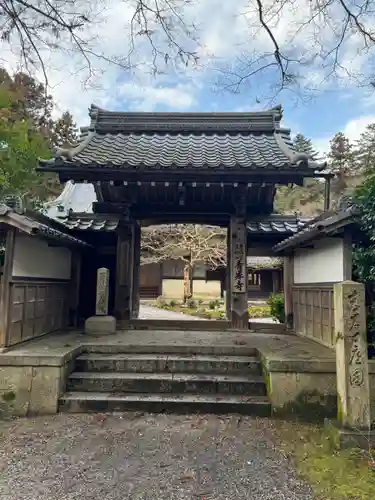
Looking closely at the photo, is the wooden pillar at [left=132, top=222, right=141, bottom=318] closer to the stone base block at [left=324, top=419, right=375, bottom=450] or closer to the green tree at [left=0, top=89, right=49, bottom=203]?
the green tree at [left=0, top=89, right=49, bottom=203]

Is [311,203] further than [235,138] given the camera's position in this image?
Yes

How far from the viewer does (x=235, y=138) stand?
9688 millimetres

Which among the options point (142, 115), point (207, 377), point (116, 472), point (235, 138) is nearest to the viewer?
point (116, 472)

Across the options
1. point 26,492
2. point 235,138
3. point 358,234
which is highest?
point 235,138

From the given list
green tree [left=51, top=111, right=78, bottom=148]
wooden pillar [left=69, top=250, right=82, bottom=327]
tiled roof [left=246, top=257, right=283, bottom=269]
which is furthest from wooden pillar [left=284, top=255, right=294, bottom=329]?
tiled roof [left=246, top=257, right=283, bottom=269]

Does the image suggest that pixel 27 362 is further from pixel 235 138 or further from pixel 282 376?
pixel 235 138

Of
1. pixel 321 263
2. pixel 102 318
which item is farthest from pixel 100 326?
pixel 321 263

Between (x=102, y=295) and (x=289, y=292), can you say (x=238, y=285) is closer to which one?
(x=289, y=292)

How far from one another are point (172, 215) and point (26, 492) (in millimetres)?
6373

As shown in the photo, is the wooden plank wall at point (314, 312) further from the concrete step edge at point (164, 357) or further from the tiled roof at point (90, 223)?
the tiled roof at point (90, 223)

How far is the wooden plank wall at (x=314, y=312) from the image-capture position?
596cm

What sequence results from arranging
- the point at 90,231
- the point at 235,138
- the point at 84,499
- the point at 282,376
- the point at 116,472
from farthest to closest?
1. the point at 235,138
2. the point at 90,231
3. the point at 282,376
4. the point at 116,472
5. the point at 84,499

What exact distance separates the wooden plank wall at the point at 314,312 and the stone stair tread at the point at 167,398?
68.9 inches

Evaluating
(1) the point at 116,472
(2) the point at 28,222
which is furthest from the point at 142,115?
(1) the point at 116,472
